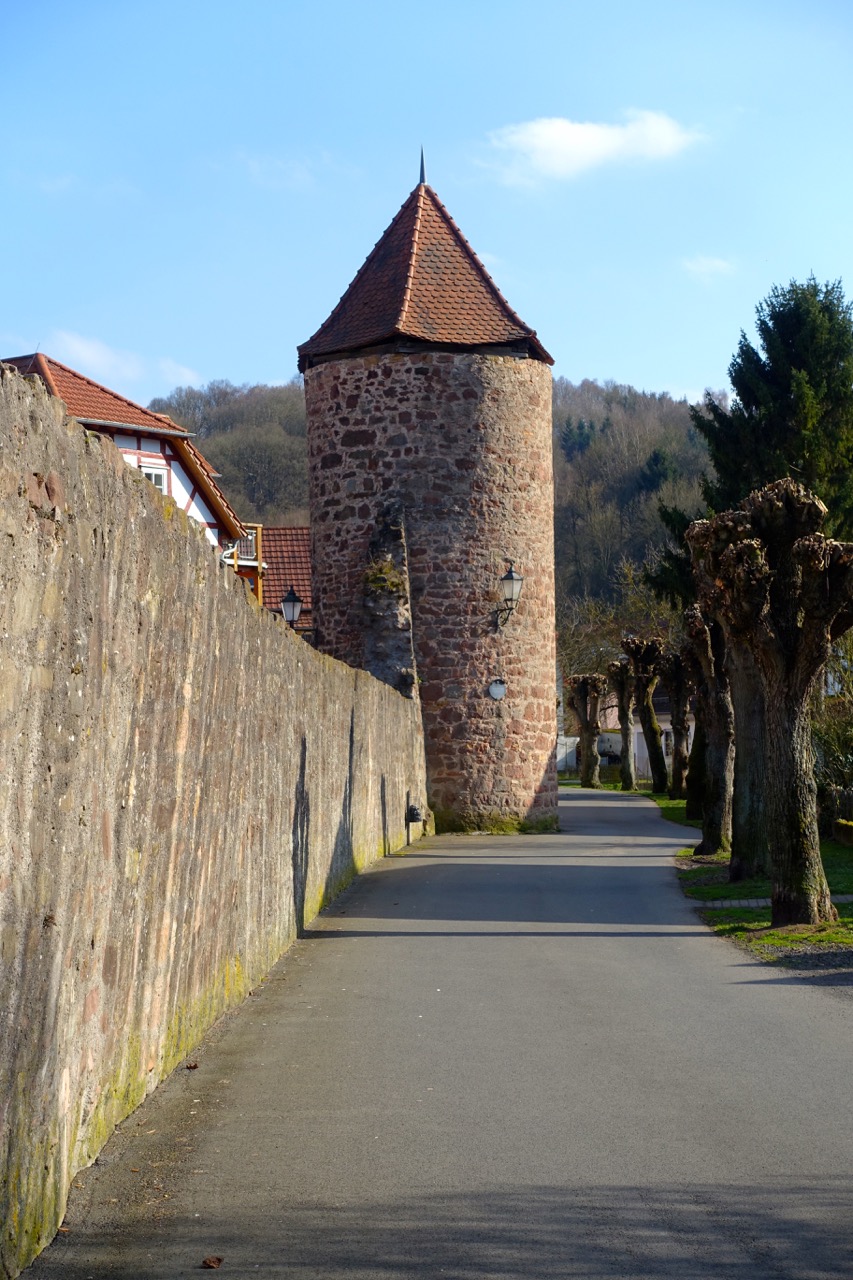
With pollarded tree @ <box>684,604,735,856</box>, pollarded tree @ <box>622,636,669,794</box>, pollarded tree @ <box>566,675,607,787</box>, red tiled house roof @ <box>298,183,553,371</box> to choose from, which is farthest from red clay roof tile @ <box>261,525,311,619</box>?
pollarded tree @ <box>684,604,735,856</box>

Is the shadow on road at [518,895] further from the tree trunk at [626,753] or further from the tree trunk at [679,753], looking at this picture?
the tree trunk at [626,753]

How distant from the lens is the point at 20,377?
3.85m

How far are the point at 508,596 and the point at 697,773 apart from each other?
692 centimetres

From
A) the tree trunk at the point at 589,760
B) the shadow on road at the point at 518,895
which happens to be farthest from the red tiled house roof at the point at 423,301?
the tree trunk at the point at 589,760

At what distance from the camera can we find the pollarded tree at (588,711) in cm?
5097

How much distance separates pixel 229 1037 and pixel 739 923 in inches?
244

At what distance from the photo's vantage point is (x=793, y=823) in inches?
484

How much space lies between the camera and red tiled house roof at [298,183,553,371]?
25484mm

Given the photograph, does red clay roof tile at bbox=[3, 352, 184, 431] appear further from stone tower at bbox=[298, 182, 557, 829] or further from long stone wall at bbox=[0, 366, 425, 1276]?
long stone wall at bbox=[0, 366, 425, 1276]

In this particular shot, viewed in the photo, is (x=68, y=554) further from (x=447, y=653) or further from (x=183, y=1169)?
(x=447, y=653)

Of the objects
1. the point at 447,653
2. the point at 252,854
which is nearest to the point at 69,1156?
the point at 252,854

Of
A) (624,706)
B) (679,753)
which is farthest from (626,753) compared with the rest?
(679,753)

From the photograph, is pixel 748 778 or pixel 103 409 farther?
pixel 103 409

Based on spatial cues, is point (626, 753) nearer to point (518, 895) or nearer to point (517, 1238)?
point (518, 895)
